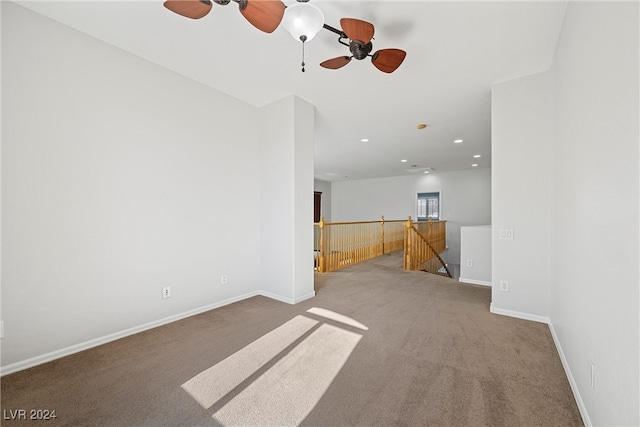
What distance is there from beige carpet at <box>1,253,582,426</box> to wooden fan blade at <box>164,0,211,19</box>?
91.5 inches

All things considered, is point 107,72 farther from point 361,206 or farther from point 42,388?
point 361,206

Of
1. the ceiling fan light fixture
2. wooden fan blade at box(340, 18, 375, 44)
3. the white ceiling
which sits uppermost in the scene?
the white ceiling

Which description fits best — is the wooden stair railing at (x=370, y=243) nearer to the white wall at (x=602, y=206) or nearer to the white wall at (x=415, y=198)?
the white wall at (x=415, y=198)

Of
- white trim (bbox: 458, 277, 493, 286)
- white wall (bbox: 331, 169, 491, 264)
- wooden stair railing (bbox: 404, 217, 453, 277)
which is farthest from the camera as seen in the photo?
white wall (bbox: 331, 169, 491, 264)

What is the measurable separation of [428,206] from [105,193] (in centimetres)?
890

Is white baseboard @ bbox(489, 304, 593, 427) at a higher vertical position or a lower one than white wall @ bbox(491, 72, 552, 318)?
lower

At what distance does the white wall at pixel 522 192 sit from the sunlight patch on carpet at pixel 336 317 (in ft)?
5.36

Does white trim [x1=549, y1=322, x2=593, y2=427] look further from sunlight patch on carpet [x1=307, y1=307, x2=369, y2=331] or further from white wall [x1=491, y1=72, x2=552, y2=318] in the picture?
sunlight patch on carpet [x1=307, y1=307, x2=369, y2=331]

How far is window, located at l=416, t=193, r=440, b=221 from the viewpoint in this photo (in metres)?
8.94

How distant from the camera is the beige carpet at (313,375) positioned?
1473mm

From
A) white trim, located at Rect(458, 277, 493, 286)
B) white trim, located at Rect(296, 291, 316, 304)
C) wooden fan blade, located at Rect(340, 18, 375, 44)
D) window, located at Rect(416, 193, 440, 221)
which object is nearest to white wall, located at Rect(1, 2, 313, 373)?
white trim, located at Rect(296, 291, 316, 304)

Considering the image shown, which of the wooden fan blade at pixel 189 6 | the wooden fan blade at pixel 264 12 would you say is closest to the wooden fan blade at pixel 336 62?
the wooden fan blade at pixel 264 12

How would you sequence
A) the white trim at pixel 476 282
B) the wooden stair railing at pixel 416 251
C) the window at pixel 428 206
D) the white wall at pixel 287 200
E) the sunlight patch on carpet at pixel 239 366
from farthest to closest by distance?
the window at pixel 428 206 → the wooden stair railing at pixel 416 251 → the white trim at pixel 476 282 → the white wall at pixel 287 200 → the sunlight patch on carpet at pixel 239 366

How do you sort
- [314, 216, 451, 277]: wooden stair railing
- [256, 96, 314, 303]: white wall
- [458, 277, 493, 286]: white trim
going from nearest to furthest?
[256, 96, 314, 303]: white wall → [458, 277, 493, 286]: white trim → [314, 216, 451, 277]: wooden stair railing
